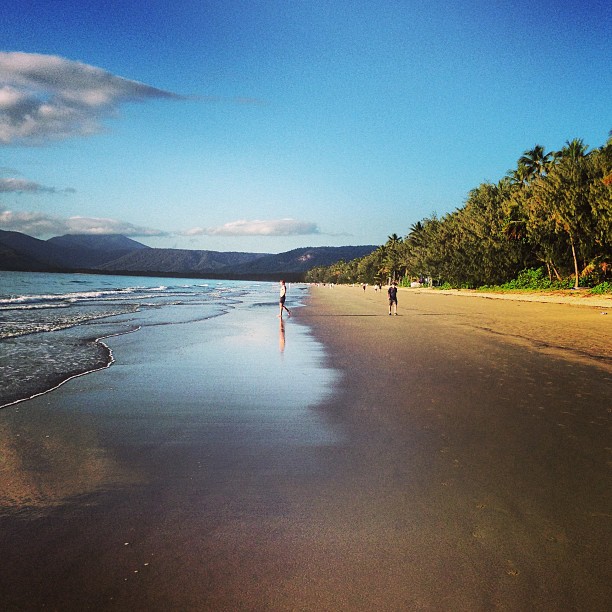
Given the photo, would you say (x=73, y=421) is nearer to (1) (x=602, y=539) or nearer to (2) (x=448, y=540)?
(2) (x=448, y=540)

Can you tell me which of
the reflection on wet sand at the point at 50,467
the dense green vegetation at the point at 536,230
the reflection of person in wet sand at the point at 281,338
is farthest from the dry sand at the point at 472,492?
the dense green vegetation at the point at 536,230

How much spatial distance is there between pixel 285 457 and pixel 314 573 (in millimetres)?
2142

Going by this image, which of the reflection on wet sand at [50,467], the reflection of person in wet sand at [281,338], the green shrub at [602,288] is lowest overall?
the reflection of person in wet sand at [281,338]

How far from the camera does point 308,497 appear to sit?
4.10 m

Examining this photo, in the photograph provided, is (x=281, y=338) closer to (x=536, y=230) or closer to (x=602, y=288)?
(x=602, y=288)

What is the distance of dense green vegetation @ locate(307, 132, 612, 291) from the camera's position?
4134 cm

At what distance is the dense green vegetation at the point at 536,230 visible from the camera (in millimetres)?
41344

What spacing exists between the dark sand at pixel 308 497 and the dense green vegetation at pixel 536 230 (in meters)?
36.5

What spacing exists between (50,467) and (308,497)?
2.53 meters

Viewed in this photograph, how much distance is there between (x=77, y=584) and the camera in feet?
9.52

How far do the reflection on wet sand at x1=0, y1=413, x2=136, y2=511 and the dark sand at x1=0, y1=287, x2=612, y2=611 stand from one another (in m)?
0.02

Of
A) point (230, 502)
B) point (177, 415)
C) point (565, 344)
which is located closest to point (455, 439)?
point (230, 502)

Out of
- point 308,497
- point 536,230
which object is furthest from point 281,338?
point 536,230

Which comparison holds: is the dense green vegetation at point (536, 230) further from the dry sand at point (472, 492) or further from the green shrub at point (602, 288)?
the dry sand at point (472, 492)
